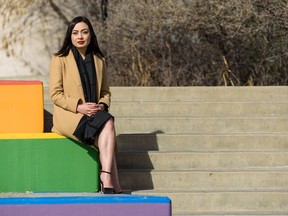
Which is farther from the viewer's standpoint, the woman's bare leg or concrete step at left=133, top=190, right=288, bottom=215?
concrete step at left=133, top=190, right=288, bottom=215

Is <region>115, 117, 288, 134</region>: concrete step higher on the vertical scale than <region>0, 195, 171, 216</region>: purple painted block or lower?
higher

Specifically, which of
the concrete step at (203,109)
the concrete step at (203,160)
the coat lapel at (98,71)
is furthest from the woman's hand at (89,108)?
the concrete step at (203,109)

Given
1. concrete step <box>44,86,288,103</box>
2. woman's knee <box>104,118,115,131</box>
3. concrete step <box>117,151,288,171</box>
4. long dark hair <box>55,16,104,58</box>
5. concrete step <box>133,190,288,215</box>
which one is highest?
long dark hair <box>55,16,104,58</box>

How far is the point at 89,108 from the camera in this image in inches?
289

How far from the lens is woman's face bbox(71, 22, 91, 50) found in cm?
759

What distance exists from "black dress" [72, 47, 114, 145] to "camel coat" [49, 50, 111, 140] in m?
0.04

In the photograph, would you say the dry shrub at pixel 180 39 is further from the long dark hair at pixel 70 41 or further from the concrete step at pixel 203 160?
the long dark hair at pixel 70 41

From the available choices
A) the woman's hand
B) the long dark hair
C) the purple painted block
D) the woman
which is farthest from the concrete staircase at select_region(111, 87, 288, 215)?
the purple painted block

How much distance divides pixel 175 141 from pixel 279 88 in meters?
1.78

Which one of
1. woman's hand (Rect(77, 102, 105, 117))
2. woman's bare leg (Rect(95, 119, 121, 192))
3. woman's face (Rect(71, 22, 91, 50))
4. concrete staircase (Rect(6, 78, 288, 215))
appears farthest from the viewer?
concrete staircase (Rect(6, 78, 288, 215))

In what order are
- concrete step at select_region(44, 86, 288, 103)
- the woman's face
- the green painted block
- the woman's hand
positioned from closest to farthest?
the woman's hand, the green painted block, the woman's face, concrete step at select_region(44, 86, 288, 103)

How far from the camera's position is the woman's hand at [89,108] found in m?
7.33

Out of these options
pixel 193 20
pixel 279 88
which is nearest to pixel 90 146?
pixel 279 88

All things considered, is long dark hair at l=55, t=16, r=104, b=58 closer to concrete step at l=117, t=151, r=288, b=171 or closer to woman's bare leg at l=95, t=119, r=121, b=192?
woman's bare leg at l=95, t=119, r=121, b=192
